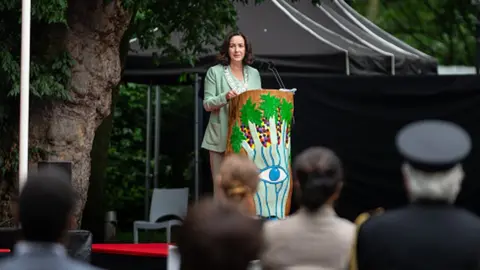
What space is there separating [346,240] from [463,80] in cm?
612

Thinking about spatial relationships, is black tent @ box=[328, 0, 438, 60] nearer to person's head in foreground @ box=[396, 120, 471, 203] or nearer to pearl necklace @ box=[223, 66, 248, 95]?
pearl necklace @ box=[223, 66, 248, 95]

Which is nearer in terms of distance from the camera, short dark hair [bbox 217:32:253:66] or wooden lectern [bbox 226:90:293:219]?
wooden lectern [bbox 226:90:293:219]

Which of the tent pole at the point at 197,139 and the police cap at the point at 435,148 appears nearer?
the police cap at the point at 435,148

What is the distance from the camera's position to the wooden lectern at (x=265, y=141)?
7297mm

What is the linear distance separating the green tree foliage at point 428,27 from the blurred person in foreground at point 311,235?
60.7 ft

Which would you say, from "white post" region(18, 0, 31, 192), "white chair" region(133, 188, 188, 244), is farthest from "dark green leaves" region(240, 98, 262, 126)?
"white chair" region(133, 188, 188, 244)

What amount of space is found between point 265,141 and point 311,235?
12.1 feet

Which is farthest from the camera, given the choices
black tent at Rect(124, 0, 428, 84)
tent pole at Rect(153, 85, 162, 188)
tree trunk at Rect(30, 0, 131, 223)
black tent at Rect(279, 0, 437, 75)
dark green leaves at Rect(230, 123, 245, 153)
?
tent pole at Rect(153, 85, 162, 188)

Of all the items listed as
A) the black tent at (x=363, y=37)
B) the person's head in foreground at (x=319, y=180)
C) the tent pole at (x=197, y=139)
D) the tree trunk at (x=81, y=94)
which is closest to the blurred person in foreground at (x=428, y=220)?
the person's head in foreground at (x=319, y=180)

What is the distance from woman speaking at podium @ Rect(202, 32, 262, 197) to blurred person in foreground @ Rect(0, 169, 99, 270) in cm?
453

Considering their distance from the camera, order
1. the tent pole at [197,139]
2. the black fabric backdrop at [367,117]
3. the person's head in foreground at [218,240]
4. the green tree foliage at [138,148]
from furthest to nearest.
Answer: the green tree foliage at [138,148], the tent pole at [197,139], the black fabric backdrop at [367,117], the person's head in foreground at [218,240]

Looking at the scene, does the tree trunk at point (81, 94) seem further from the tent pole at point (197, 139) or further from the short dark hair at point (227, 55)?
the tent pole at point (197, 139)

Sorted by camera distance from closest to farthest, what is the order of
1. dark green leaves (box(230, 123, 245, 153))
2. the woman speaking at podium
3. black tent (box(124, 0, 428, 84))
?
1. dark green leaves (box(230, 123, 245, 153))
2. the woman speaking at podium
3. black tent (box(124, 0, 428, 84))

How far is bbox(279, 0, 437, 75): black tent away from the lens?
1173 centimetres
